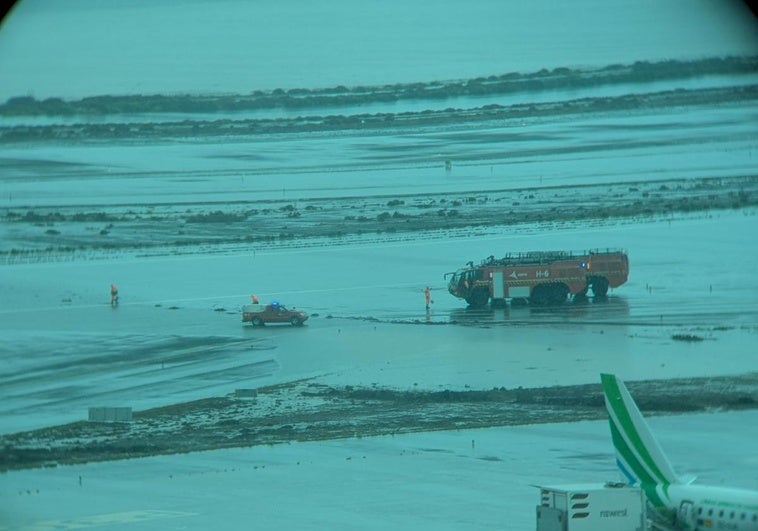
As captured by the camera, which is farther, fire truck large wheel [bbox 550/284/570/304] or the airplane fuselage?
fire truck large wheel [bbox 550/284/570/304]

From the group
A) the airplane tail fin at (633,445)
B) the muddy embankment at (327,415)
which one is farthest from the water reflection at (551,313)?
the airplane tail fin at (633,445)

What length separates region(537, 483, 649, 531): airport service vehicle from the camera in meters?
15.5

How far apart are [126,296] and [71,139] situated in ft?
125

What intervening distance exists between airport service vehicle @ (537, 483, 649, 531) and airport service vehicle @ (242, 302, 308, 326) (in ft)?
61.2

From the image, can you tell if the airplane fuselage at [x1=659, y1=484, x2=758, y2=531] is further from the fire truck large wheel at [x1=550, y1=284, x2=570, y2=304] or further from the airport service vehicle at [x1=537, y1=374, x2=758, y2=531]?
the fire truck large wheel at [x1=550, y1=284, x2=570, y2=304]

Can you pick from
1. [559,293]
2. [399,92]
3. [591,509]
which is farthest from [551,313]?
[399,92]

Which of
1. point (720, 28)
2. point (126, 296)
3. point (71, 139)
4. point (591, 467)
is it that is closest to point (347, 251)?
point (126, 296)

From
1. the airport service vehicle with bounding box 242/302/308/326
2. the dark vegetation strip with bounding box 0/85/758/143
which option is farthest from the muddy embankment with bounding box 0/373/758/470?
the dark vegetation strip with bounding box 0/85/758/143

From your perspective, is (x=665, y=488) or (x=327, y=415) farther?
(x=327, y=415)

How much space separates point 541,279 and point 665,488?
65.2ft

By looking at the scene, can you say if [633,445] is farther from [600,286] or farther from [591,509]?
[600,286]

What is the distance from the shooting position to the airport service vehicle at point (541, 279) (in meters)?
36.1

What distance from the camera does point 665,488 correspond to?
16.4 m

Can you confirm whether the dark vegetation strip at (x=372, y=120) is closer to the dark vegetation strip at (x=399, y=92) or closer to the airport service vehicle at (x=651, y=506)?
the dark vegetation strip at (x=399, y=92)
